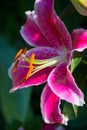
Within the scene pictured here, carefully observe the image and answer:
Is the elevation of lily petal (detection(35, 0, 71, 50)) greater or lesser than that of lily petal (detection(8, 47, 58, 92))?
greater

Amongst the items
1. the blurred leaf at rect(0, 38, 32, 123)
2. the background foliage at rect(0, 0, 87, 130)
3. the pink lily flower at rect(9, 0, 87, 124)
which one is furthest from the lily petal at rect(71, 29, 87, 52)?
the blurred leaf at rect(0, 38, 32, 123)

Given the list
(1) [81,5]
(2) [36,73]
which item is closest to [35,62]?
(2) [36,73]

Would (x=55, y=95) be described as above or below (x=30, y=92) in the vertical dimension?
above

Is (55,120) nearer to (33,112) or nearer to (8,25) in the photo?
(33,112)

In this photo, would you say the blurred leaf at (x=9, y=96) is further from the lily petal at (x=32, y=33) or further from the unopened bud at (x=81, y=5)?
the unopened bud at (x=81, y=5)

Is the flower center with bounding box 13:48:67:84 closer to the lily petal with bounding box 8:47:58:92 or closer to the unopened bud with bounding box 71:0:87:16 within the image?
the lily petal with bounding box 8:47:58:92

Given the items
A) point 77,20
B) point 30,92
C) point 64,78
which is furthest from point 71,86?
point 30,92
